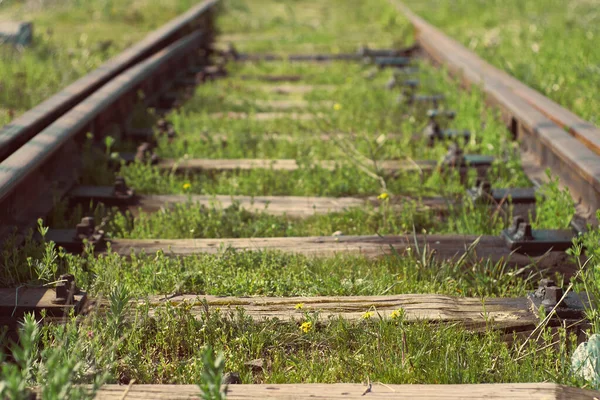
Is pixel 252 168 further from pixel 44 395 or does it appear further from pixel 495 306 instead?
pixel 44 395

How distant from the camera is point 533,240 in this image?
3.90m

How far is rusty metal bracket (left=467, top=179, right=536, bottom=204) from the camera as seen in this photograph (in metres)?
4.60

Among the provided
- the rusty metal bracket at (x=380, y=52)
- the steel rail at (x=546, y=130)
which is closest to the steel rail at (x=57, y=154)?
the steel rail at (x=546, y=130)

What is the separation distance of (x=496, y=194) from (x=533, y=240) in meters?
0.81

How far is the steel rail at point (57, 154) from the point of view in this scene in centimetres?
387

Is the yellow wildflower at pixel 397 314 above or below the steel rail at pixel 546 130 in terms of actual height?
below

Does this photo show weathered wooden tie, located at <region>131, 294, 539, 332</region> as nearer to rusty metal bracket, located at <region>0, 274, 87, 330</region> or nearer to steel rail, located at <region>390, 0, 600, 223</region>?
rusty metal bracket, located at <region>0, 274, 87, 330</region>

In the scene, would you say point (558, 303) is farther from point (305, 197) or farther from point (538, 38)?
point (538, 38)

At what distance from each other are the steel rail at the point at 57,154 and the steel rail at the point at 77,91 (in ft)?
0.32

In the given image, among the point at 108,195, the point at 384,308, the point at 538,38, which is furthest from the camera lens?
the point at 538,38

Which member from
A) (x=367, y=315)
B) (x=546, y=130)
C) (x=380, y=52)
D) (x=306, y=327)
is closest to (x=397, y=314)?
(x=367, y=315)

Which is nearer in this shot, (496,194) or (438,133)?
(496,194)

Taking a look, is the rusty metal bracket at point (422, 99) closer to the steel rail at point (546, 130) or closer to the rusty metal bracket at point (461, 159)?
the steel rail at point (546, 130)

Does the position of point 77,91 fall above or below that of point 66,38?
below
